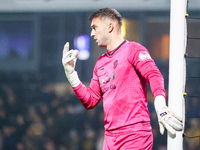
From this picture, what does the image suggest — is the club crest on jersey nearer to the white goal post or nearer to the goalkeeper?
the goalkeeper

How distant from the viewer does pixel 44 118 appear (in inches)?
182

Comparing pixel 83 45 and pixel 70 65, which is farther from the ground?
pixel 83 45

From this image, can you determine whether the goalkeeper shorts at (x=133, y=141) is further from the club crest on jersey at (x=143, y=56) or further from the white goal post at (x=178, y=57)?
the white goal post at (x=178, y=57)

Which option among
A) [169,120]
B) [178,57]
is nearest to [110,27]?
[178,57]

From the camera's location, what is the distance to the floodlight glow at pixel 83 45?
4.50 metres

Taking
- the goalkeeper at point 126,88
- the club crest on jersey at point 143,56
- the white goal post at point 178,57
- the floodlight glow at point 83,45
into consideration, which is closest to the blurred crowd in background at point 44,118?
the floodlight glow at point 83,45

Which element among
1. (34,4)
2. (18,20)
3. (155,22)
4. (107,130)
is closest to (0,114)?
(18,20)

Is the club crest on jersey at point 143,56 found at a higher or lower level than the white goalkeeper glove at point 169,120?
higher

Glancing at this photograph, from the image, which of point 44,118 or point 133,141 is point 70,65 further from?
point 44,118

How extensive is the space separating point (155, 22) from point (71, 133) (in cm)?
224

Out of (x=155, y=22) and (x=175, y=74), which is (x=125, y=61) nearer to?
(x=175, y=74)

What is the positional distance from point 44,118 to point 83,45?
137 centimetres

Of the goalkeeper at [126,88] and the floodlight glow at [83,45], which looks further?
the floodlight glow at [83,45]

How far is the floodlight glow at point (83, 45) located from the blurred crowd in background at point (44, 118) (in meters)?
0.60
